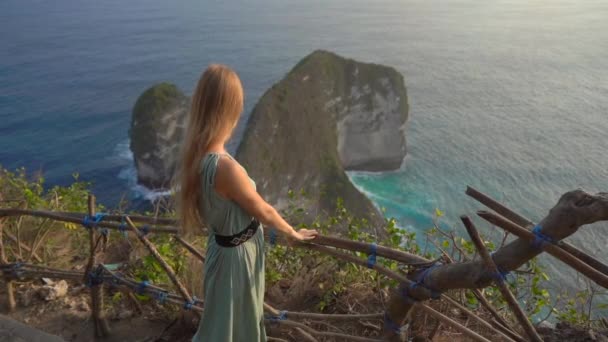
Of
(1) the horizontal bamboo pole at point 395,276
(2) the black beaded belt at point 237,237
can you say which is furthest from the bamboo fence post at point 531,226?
(2) the black beaded belt at point 237,237

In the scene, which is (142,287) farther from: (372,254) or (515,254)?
(515,254)

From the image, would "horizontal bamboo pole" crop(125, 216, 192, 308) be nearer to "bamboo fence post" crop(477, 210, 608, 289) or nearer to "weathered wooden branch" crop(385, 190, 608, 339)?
"weathered wooden branch" crop(385, 190, 608, 339)

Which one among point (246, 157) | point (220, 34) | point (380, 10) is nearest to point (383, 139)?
point (246, 157)

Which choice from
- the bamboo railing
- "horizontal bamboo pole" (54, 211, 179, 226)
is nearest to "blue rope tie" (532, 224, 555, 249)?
the bamboo railing

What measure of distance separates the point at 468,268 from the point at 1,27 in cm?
8412

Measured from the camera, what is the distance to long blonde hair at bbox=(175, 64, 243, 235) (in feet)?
6.79

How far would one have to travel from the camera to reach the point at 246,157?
33781 millimetres

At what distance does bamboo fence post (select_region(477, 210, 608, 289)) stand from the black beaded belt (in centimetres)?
112

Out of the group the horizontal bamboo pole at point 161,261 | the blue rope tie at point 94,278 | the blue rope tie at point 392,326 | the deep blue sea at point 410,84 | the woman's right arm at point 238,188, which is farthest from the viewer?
the deep blue sea at point 410,84

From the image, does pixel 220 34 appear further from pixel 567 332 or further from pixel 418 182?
pixel 567 332

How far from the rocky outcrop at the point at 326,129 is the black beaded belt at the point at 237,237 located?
102 ft

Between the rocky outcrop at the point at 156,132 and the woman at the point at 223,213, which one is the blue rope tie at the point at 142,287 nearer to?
the woman at the point at 223,213

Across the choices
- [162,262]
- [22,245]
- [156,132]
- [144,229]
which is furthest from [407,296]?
[156,132]

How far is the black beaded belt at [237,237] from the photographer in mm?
2338
